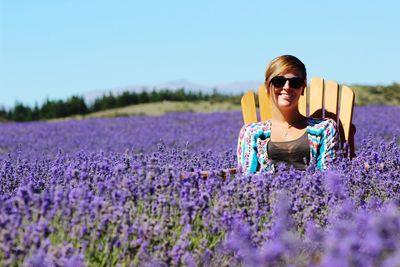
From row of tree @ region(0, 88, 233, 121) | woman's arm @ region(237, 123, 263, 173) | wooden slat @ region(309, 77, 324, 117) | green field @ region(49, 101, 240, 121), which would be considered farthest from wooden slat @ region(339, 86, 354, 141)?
row of tree @ region(0, 88, 233, 121)

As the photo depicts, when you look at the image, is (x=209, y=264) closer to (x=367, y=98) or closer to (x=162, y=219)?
(x=162, y=219)

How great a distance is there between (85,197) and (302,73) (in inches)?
80.1

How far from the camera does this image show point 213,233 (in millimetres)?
2697

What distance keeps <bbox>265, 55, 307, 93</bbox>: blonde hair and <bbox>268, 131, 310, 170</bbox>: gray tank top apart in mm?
396

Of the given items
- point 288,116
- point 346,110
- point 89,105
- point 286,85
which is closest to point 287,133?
point 288,116

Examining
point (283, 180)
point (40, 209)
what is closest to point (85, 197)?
point (40, 209)

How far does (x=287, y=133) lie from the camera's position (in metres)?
4.35

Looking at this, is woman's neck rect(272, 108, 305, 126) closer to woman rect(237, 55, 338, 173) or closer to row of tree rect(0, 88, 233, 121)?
woman rect(237, 55, 338, 173)

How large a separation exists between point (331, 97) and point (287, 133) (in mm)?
728

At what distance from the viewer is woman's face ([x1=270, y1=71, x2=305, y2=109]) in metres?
4.14

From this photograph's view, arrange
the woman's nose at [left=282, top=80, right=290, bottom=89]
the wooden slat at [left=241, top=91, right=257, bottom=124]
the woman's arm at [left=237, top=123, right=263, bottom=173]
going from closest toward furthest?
the woman's nose at [left=282, top=80, right=290, bottom=89] < the woman's arm at [left=237, top=123, right=263, bottom=173] < the wooden slat at [left=241, top=91, right=257, bottom=124]

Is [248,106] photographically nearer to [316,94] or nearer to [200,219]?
[316,94]

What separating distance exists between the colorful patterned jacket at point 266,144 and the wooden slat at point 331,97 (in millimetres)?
550

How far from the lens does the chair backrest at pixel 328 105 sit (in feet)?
15.8
